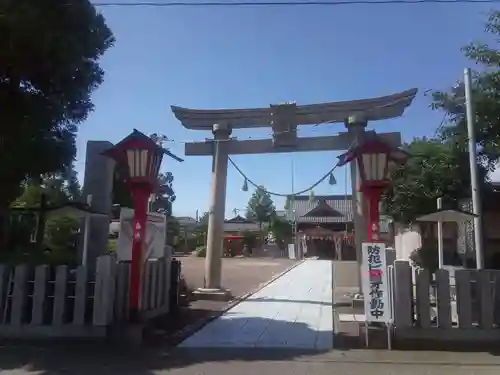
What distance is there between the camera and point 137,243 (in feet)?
23.6

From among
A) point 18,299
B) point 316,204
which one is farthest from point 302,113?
point 316,204

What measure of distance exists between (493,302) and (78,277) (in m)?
6.42

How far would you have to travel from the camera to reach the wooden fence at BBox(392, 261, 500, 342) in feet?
21.3

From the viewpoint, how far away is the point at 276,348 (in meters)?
6.56

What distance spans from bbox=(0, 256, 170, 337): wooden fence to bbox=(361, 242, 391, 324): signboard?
13.2 ft

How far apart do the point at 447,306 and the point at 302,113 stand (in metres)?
6.73

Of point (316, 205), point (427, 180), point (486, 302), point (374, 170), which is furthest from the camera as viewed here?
point (316, 205)

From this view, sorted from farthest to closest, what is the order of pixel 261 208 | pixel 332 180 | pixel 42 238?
pixel 261 208
pixel 332 180
pixel 42 238

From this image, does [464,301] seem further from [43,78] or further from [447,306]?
[43,78]

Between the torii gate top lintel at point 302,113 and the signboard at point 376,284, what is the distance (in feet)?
18.0

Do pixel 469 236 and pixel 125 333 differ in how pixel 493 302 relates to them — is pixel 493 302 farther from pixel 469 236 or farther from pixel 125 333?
pixel 469 236

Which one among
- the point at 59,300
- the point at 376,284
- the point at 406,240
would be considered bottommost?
the point at 59,300

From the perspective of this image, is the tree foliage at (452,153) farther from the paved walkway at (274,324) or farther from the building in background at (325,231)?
the building in background at (325,231)

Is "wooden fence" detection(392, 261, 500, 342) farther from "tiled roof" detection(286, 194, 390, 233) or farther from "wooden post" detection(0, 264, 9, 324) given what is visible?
"tiled roof" detection(286, 194, 390, 233)
